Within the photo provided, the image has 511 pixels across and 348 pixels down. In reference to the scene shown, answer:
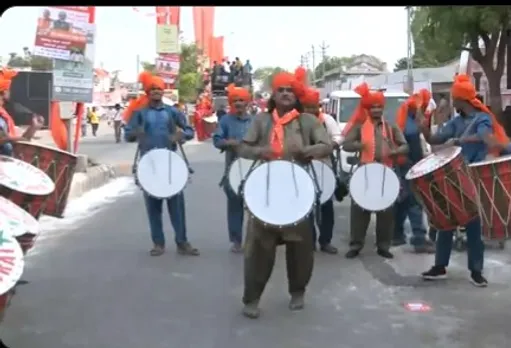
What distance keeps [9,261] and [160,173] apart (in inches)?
→ 174

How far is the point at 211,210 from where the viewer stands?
40.9 ft

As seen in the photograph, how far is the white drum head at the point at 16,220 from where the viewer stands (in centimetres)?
473

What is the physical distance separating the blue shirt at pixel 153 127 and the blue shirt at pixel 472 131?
8.15 feet

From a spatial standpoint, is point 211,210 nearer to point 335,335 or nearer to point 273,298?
point 273,298

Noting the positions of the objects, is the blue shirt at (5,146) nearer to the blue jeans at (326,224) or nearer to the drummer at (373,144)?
the drummer at (373,144)

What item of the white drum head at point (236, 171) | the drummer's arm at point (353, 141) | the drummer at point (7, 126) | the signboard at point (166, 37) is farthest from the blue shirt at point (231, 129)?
the signboard at point (166, 37)

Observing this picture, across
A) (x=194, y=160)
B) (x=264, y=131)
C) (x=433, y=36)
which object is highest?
(x=433, y=36)

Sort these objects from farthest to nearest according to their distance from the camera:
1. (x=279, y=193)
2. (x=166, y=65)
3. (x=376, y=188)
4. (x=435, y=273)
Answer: (x=166, y=65), (x=376, y=188), (x=435, y=273), (x=279, y=193)

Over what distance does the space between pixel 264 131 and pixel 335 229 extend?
165 inches

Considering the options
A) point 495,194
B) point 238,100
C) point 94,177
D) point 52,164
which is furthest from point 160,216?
point 94,177

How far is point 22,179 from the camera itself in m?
5.83

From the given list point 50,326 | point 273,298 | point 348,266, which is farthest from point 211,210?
point 50,326

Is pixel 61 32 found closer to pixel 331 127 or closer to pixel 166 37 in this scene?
pixel 331 127

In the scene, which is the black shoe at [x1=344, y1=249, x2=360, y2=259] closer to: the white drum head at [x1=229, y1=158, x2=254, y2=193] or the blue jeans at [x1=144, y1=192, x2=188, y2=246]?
the white drum head at [x1=229, y1=158, x2=254, y2=193]
